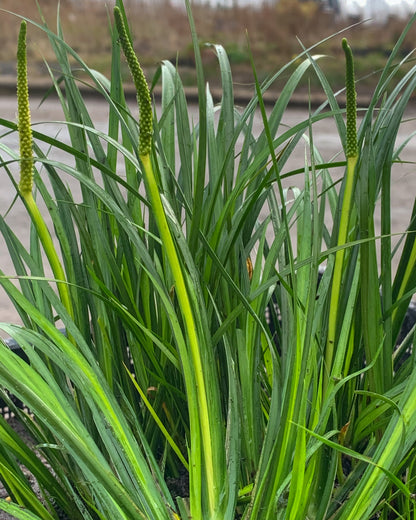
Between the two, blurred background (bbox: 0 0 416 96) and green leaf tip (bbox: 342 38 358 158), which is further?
blurred background (bbox: 0 0 416 96)

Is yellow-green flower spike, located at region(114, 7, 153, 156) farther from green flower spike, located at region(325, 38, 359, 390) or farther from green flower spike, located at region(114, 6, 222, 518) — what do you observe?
green flower spike, located at region(325, 38, 359, 390)

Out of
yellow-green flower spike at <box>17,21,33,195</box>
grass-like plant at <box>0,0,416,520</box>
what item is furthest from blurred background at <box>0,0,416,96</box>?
yellow-green flower spike at <box>17,21,33,195</box>

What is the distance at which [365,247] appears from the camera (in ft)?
2.02

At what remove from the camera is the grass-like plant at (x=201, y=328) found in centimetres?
52

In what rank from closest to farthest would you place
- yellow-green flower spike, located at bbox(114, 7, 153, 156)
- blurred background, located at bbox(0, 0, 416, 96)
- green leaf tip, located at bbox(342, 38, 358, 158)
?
yellow-green flower spike, located at bbox(114, 7, 153, 156)
green leaf tip, located at bbox(342, 38, 358, 158)
blurred background, located at bbox(0, 0, 416, 96)

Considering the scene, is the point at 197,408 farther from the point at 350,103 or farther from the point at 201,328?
the point at 350,103

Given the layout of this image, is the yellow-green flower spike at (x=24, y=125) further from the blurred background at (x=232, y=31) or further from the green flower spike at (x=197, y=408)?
the blurred background at (x=232, y=31)

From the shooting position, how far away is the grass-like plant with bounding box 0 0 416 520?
0.52 metres

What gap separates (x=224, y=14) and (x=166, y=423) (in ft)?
24.1

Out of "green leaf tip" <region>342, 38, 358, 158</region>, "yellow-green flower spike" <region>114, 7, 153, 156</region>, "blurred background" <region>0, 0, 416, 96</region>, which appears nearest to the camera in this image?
"yellow-green flower spike" <region>114, 7, 153, 156</region>

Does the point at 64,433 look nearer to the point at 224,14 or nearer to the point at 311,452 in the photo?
the point at 311,452

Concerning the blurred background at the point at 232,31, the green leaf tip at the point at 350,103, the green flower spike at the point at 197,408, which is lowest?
the green flower spike at the point at 197,408

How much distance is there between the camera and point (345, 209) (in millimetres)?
627

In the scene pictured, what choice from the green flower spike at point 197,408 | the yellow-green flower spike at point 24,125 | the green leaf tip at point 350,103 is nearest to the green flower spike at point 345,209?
the green leaf tip at point 350,103
